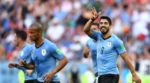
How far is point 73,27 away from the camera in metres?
24.2

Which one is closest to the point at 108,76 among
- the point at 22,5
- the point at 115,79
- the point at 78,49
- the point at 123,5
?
the point at 115,79

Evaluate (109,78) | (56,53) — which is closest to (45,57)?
(56,53)

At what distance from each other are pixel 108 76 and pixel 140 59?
295 inches

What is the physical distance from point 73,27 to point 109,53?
1023 centimetres

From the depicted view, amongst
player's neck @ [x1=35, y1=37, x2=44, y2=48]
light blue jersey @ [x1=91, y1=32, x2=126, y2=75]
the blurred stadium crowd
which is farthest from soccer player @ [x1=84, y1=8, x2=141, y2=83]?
the blurred stadium crowd

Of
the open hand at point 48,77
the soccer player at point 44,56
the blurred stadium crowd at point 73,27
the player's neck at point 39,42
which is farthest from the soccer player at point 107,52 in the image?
the blurred stadium crowd at point 73,27

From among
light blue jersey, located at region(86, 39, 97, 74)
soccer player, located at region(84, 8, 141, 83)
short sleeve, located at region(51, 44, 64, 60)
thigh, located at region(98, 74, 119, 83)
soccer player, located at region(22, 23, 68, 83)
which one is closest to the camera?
soccer player, located at region(22, 23, 68, 83)

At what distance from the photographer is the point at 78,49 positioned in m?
22.8

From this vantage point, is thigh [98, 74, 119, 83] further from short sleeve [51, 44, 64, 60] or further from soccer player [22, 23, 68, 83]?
short sleeve [51, 44, 64, 60]

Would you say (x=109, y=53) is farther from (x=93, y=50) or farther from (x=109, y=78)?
(x=93, y=50)

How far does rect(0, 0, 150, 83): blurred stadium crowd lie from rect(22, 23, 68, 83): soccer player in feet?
21.9

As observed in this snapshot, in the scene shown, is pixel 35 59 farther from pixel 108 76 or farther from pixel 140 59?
pixel 140 59

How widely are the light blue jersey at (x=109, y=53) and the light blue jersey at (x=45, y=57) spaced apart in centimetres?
90

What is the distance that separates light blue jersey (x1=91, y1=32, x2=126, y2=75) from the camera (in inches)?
551
